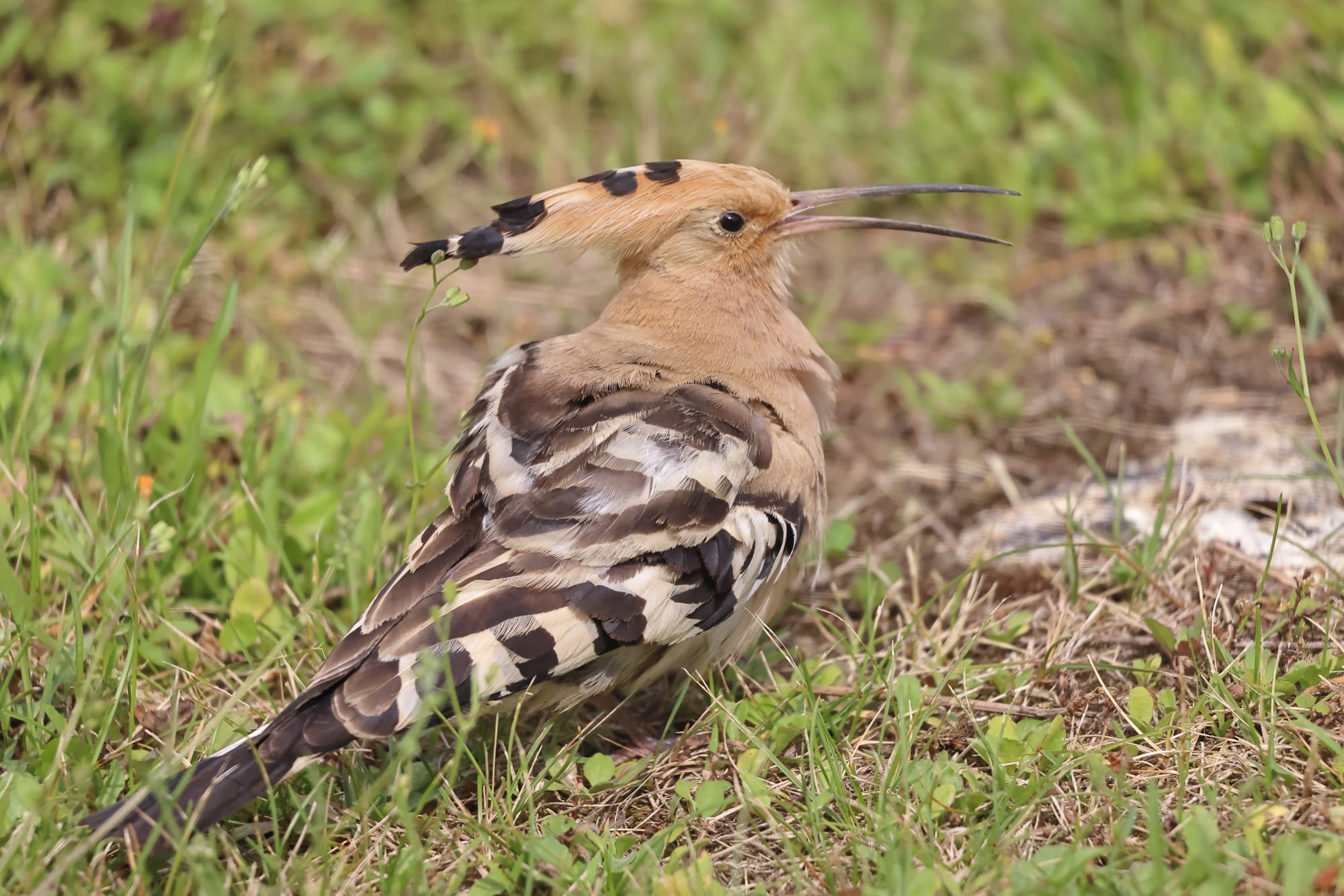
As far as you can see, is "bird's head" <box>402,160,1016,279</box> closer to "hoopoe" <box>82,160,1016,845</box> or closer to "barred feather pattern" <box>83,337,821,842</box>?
"hoopoe" <box>82,160,1016,845</box>

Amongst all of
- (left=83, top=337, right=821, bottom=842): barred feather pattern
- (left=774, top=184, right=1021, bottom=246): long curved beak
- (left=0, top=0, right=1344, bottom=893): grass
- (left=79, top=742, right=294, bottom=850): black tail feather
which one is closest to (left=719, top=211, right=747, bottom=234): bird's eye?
(left=774, top=184, right=1021, bottom=246): long curved beak

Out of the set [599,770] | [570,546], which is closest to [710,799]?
[599,770]

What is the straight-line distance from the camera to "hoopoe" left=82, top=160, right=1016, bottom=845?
7.63 feet

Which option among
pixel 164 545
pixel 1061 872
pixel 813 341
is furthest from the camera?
pixel 813 341

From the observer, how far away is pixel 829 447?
3.88 meters

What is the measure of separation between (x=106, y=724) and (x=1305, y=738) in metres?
2.10

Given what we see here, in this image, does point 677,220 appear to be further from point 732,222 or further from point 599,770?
point 599,770

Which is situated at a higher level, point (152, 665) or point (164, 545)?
point (164, 545)

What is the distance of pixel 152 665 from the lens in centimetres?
283

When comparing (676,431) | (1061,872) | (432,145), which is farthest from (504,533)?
(432,145)

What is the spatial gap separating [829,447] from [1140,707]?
1.46 metres

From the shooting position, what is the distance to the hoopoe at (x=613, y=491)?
2324mm

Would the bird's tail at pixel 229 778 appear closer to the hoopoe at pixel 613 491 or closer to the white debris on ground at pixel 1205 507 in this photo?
the hoopoe at pixel 613 491

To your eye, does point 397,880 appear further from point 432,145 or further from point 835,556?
point 432,145
